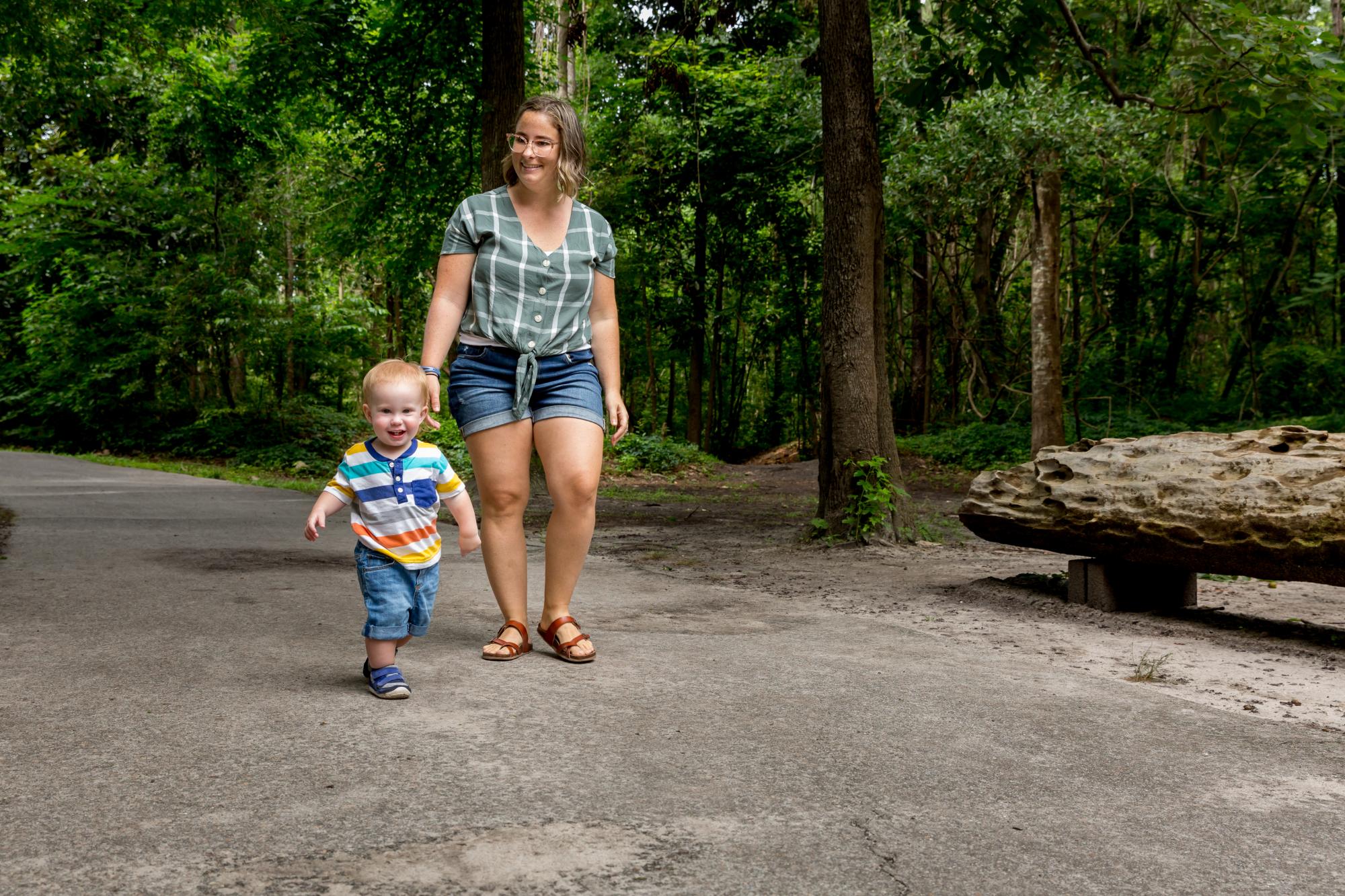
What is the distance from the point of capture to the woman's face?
13.8 feet

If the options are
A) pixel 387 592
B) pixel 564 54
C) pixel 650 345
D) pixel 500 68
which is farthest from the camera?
pixel 650 345

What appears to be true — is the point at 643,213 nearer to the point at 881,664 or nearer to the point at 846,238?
the point at 846,238

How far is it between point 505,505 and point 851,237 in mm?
5484

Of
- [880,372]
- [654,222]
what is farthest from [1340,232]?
[880,372]

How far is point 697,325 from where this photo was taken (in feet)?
90.5

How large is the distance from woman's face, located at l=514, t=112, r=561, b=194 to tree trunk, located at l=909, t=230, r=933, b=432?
21.1m

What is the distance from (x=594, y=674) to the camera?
412cm

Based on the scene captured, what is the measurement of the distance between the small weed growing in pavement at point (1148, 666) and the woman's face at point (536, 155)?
124 inches

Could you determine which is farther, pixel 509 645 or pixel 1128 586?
pixel 1128 586

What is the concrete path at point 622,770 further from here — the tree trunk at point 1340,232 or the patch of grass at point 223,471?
the tree trunk at point 1340,232

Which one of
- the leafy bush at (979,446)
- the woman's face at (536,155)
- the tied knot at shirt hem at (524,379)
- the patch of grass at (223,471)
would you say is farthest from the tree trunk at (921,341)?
the tied knot at shirt hem at (524,379)

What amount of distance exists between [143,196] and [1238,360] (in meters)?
24.5

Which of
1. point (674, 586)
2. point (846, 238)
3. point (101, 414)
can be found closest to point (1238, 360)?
point (846, 238)

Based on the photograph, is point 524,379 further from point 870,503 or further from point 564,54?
point 564,54
